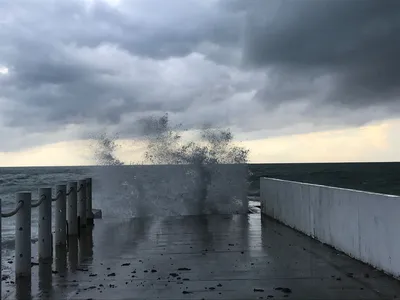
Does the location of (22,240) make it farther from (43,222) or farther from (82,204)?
(82,204)

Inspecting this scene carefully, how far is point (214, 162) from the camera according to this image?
73.5ft

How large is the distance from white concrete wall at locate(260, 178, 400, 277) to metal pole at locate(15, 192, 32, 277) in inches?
190

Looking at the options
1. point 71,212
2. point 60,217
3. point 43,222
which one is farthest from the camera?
point 71,212

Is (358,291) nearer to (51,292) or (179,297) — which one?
(179,297)

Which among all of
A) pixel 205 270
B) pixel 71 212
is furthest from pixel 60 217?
pixel 205 270

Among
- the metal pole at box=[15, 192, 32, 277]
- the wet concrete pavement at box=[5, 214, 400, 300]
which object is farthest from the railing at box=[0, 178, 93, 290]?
the wet concrete pavement at box=[5, 214, 400, 300]

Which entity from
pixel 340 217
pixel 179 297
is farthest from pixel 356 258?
pixel 179 297

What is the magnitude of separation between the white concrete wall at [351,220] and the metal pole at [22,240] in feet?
15.9

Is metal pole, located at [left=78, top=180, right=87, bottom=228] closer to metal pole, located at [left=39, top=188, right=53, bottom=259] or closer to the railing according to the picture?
the railing

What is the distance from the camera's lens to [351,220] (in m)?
7.54

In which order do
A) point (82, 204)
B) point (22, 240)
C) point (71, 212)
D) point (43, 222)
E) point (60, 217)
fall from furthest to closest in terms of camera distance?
point (82, 204), point (71, 212), point (60, 217), point (43, 222), point (22, 240)

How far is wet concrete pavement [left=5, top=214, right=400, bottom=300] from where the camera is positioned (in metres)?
5.64

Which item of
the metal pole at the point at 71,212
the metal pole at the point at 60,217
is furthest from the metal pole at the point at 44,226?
the metal pole at the point at 71,212

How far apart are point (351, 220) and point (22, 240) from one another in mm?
4927
